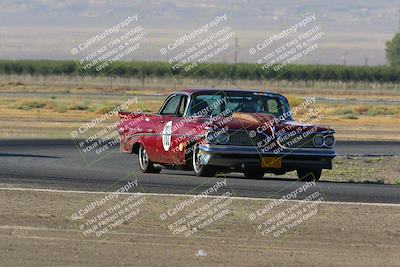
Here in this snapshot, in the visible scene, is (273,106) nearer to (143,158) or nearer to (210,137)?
(210,137)

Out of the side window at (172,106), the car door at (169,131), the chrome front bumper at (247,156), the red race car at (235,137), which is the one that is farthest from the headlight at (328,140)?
the side window at (172,106)

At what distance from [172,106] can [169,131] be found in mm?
952

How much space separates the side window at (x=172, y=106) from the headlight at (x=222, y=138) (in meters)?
1.78

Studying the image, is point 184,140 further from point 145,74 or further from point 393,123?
point 145,74

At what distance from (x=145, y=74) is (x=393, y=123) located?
9559cm

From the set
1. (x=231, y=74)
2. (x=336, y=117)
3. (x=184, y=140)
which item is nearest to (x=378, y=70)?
(x=231, y=74)

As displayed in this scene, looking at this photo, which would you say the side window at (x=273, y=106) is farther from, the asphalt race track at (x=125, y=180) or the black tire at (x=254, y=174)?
the asphalt race track at (x=125, y=180)

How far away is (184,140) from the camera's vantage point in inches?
780

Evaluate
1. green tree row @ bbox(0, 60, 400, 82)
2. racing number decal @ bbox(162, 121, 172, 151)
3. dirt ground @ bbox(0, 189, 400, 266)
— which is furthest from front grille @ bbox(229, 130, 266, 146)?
green tree row @ bbox(0, 60, 400, 82)

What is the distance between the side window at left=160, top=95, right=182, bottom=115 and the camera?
20.9 metres

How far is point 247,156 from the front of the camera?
1923 centimetres

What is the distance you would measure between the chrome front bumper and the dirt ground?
290 cm

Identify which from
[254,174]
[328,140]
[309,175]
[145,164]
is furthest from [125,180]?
[328,140]

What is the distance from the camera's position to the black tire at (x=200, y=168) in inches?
768
